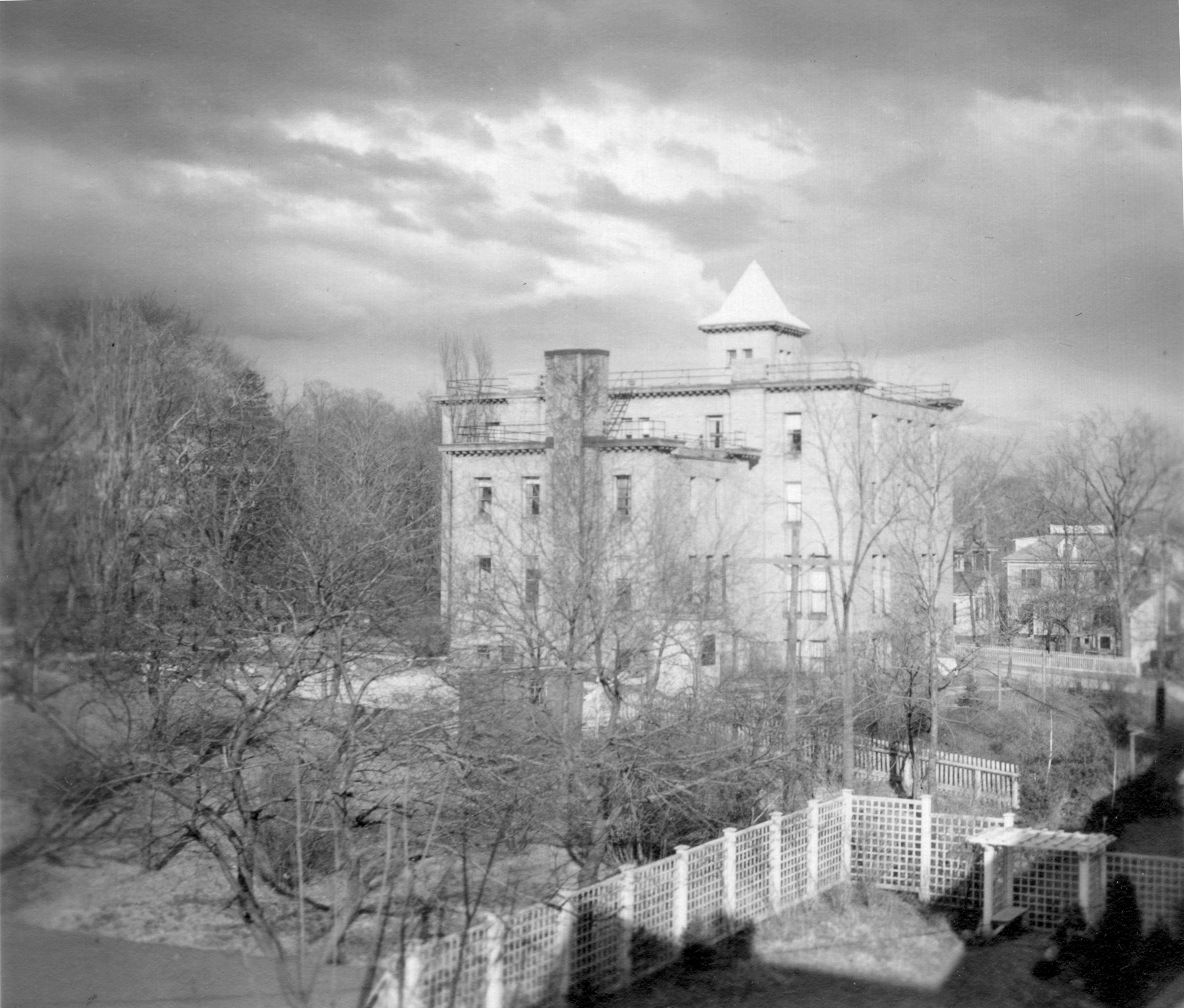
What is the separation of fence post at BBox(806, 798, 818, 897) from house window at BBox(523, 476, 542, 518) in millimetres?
4439

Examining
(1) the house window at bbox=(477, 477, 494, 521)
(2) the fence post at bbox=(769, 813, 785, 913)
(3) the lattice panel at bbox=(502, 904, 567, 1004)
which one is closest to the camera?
(3) the lattice panel at bbox=(502, 904, 567, 1004)

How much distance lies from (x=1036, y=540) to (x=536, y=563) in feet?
13.7

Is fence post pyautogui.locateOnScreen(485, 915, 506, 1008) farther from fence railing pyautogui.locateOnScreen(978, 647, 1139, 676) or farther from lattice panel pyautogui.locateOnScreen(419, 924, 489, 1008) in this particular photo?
fence railing pyautogui.locateOnScreen(978, 647, 1139, 676)

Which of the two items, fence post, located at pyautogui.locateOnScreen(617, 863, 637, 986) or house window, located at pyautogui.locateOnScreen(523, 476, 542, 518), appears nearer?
fence post, located at pyautogui.locateOnScreen(617, 863, 637, 986)

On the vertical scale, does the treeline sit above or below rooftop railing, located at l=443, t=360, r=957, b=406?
below

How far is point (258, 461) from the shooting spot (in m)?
8.46

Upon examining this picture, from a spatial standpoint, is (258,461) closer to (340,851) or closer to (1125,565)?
(340,851)

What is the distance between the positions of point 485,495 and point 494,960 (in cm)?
701

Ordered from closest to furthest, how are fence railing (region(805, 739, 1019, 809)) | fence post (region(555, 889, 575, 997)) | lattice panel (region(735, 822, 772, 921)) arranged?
fence post (region(555, 889, 575, 997)) → lattice panel (region(735, 822, 772, 921)) → fence railing (region(805, 739, 1019, 809))

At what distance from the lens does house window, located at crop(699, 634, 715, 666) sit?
817 centimetres

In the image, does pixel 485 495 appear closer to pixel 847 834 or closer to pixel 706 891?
pixel 847 834

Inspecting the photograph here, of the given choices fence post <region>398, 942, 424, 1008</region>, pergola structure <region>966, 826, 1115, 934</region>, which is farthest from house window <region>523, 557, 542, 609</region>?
fence post <region>398, 942, 424, 1008</region>

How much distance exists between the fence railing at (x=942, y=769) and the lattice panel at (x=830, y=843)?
58.8 inches

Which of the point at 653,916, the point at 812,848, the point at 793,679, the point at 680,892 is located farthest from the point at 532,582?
the point at 653,916
